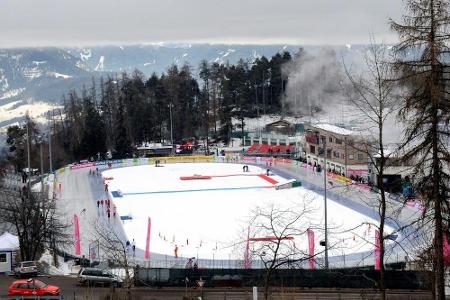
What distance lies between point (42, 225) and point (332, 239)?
12492mm

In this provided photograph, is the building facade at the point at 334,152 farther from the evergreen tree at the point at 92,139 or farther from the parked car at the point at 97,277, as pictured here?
the parked car at the point at 97,277

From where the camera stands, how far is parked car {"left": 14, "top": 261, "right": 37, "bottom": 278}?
2173 centimetres

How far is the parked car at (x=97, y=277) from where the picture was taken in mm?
19812

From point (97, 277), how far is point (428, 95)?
13360 mm

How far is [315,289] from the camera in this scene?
2006 centimetres

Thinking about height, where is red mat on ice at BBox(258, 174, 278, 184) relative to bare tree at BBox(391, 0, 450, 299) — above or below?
below

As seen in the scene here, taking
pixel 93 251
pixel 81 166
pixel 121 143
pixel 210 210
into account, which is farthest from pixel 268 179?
pixel 121 143

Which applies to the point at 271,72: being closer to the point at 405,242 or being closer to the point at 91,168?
the point at 91,168

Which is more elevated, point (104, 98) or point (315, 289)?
point (104, 98)

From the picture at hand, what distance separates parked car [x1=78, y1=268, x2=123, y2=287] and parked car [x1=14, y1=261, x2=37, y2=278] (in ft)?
8.03

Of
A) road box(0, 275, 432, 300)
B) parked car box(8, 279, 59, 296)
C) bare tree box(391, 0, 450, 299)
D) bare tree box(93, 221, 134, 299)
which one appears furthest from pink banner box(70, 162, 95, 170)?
bare tree box(391, 0, 450, 299)

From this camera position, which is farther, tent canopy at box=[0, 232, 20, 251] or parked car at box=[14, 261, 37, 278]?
tent canopy at box=[0, 232, 20, 251]

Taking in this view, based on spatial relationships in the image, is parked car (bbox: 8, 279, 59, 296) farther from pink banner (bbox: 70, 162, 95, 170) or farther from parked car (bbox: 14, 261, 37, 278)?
pink banner (bbox: 70, 162, 95, 170)

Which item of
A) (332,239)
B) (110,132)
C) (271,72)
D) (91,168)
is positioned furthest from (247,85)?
(332,239)
